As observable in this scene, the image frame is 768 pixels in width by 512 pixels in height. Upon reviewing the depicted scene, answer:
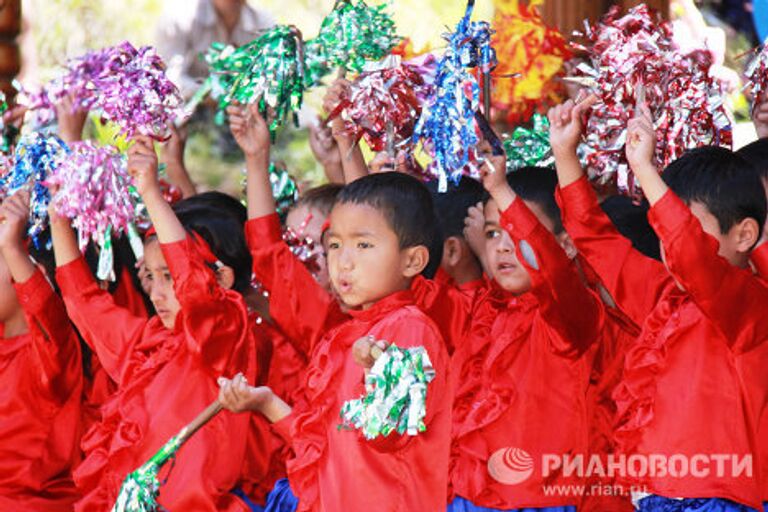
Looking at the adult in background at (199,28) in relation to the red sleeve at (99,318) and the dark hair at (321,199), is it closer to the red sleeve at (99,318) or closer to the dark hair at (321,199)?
the dark hair at (321,199)

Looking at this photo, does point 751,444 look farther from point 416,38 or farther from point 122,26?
point 122,26

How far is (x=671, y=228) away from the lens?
309 cm

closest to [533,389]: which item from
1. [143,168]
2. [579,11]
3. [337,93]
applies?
[337,93]

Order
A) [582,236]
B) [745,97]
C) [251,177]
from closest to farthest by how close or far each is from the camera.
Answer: [582,236], [251,177], [745,97]

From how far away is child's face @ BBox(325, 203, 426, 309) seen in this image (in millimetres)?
3279

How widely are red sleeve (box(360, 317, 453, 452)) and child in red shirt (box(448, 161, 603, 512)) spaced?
1.58 ft

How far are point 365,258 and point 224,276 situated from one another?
91cm

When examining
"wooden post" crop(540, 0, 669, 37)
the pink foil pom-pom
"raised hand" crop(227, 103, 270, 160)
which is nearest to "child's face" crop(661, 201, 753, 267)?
"raised hand" crop(227, 103, 270, 160)

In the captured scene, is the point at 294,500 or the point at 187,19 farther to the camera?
the point at 187,19

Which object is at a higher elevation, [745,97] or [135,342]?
[745,97]

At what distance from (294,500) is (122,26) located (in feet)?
10.1

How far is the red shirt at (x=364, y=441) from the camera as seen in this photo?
304cm

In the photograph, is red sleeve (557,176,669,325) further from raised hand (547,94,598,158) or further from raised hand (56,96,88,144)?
raised hand (56,96,88,144)

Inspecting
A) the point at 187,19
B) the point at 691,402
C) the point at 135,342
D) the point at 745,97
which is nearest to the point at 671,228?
the point at 691,402
